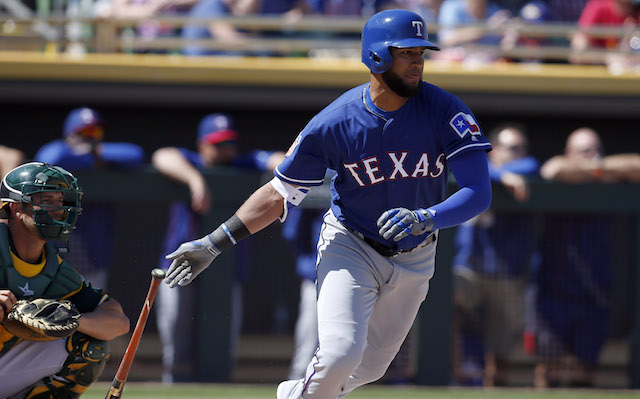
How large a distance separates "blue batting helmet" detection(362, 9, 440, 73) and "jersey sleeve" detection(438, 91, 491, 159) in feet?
0.99

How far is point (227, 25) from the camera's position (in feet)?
26.3

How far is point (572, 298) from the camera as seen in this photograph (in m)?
6.92

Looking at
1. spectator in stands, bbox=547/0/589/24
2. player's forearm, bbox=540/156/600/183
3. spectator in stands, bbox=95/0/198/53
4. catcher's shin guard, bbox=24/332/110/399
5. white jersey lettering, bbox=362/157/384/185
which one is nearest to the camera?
catcher's shin guard, bbox=24/332/110/399

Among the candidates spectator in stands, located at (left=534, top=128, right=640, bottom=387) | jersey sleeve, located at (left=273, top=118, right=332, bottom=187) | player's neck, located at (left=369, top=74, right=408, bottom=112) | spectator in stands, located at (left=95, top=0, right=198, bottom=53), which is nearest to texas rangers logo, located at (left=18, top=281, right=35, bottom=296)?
jersey sleeve, located at (left=273, top=118, right=332, bottom=187)

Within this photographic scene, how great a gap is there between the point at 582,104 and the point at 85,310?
5.78m

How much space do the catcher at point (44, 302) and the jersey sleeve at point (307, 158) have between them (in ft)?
3.11

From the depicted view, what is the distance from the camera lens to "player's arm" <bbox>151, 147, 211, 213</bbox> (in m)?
6.83

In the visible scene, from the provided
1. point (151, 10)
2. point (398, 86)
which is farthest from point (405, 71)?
point (151, 10)

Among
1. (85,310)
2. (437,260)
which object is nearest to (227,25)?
(437,260)

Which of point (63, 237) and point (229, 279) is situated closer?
point (63, 237)

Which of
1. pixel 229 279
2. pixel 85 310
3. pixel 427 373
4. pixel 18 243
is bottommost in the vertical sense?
pixel 427 373

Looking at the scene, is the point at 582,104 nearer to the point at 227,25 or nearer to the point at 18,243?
the point at 227,25

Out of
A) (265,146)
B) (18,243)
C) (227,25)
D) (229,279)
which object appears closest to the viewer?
(18,243)

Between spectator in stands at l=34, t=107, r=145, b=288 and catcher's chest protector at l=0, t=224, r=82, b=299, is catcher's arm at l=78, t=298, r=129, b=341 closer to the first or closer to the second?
catcher's chest protector at l=0, t=224, r=82, b=299
